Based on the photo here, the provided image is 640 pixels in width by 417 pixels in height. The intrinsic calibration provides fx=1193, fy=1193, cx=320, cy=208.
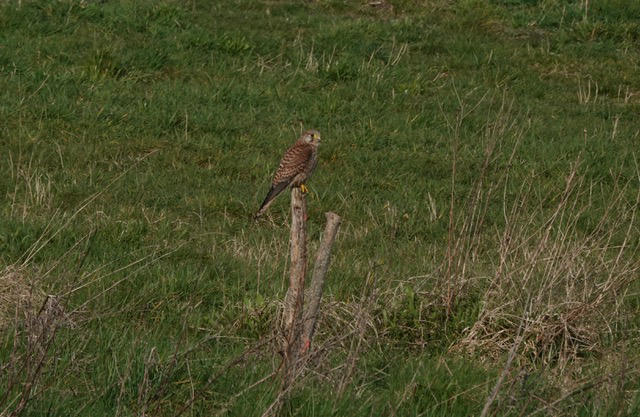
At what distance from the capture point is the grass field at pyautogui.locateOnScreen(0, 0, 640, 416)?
5.34m

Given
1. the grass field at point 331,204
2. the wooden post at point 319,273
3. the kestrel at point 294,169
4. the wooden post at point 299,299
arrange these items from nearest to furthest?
1. the wooden post at point 299,299
2. the wooden post at point 319,273
3. the grass field at point 331,204
4. the kestrel at point 294,169

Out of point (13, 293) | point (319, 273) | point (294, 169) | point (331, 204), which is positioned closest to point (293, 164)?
point (294, 169)

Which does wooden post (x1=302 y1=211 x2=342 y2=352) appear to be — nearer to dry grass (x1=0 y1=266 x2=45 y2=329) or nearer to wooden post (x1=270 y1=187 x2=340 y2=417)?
wooden post (x1=270 y1=187 x2=340 y2=417)

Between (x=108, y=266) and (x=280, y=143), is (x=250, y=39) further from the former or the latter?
(x=108, y=266)

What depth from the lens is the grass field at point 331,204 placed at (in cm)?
534

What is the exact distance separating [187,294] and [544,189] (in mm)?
4665

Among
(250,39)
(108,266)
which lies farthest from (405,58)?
(108,266)

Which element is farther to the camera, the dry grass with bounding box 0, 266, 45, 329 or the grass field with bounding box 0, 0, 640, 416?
the dry grass with bounding box 0, 266, 45, 329

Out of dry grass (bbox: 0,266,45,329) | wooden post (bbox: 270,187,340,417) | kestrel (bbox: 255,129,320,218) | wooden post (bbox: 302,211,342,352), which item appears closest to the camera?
wooden post (bbox: 270,187,340,417)

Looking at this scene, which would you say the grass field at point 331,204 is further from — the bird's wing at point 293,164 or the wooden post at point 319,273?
the bird's wing at point 293,164

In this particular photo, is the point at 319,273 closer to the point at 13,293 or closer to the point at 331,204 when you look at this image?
the point at 13,293

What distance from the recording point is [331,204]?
10.1 m

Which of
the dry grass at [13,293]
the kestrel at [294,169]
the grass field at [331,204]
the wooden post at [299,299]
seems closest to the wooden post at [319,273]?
the wooden post at [299,299]

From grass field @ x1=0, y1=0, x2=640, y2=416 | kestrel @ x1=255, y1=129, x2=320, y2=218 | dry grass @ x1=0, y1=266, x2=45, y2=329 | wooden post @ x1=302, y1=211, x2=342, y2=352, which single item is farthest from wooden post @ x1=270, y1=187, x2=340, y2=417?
kestrel @ x1=255, y1=129, x2=320, y2=218
